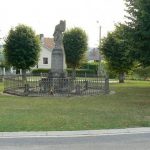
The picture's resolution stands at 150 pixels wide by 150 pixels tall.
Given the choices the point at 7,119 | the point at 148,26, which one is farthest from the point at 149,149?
the point at 148,26

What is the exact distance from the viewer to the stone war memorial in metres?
25.9

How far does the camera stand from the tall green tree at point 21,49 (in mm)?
49781

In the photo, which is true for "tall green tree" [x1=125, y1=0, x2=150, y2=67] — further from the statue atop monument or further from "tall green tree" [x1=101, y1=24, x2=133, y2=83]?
"tall green tree" [x1=101, y1=24, x2=133, y2=83]

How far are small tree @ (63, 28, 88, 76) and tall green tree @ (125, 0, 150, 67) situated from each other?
118ft

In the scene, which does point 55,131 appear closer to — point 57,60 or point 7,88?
point 57,60

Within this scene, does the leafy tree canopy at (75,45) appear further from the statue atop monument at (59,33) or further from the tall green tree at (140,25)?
the tall green tree at (140,25)

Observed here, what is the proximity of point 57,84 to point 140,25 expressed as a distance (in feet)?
25.5

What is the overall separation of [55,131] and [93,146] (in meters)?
1.95

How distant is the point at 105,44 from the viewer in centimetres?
5128

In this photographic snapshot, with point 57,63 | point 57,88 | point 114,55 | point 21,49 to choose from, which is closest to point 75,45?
point 114,55

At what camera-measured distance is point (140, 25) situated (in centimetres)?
2064

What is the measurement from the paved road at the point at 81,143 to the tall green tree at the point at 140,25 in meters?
10.1

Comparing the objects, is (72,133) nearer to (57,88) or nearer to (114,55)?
(57,88)

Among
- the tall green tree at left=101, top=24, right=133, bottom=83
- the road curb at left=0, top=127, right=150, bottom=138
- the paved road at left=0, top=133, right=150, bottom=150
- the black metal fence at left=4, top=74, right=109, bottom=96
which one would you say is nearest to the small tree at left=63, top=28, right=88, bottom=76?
the tall green tree at left=101, top=24, right=133, bottom=83
